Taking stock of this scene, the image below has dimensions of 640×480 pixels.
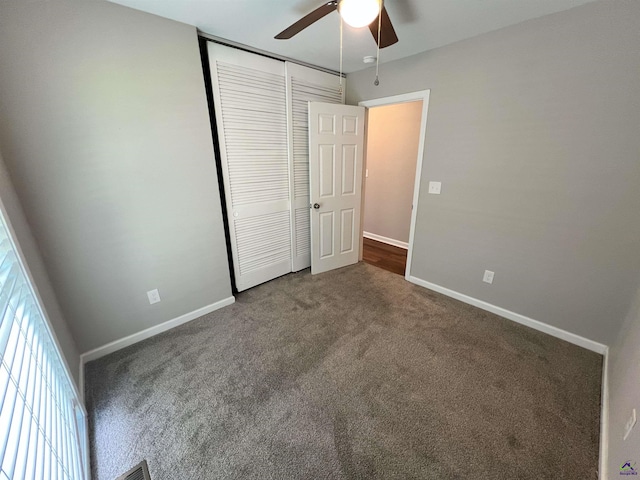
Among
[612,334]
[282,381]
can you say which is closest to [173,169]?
[282,381]

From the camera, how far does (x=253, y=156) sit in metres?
2.46

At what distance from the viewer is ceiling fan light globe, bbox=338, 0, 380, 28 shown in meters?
1.19

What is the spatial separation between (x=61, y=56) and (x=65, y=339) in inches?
65.5

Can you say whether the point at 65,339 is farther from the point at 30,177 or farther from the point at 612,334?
the point at 612,334

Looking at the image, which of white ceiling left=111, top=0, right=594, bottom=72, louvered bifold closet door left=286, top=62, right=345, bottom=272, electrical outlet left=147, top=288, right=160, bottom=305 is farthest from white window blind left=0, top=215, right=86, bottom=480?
louvered bifold closet door left=286, top=62, right=345, bottom=272

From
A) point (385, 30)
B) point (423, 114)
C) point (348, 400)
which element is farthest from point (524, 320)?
point (385, 30)

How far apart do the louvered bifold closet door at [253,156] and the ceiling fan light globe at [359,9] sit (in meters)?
1.30

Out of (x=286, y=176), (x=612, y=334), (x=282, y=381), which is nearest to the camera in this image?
(x=282, y=381)

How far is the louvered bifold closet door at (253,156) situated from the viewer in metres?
2.19

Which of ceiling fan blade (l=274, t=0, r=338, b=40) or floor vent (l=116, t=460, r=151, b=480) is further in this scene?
ceiling fan blade (l=274, t=0, r=338, b=40)

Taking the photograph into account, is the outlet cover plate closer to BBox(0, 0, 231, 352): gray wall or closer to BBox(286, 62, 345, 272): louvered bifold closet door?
BBox(286, 62, 345, 272): louvered bifold closet door

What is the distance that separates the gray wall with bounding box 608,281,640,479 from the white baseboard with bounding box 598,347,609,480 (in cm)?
3

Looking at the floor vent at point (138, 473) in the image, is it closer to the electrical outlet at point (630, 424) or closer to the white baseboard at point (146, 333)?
the white baseboard at point (146, 333)

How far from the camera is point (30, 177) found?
1.46 meters
